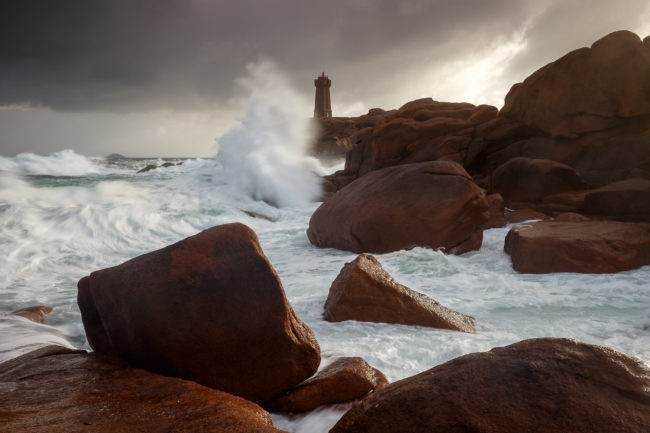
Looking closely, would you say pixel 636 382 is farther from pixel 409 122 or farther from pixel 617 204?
pixel 409 122

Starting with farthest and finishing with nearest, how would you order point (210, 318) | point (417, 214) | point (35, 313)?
point (417, 214) < point (35, 313) < point (210, 318)

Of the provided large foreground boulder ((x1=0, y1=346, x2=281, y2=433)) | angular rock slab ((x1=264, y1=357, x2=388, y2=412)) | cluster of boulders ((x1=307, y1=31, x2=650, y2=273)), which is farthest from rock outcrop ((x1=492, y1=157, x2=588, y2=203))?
large foreground boulder ((x1=0, y1=346, x2=281, y2=433))

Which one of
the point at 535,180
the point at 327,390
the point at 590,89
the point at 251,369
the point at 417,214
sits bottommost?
the point at 327,390

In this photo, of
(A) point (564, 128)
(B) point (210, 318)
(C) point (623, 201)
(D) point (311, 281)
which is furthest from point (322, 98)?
(B) point (210, 318)

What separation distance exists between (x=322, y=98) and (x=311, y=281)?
139 ft

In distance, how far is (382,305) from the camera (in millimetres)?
3557

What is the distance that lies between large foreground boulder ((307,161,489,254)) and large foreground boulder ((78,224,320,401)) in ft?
15.0

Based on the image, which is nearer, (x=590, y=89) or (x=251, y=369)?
(x=251, y=369)

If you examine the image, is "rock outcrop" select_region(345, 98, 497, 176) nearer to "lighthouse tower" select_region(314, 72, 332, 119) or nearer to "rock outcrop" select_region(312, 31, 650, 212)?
"rock outcrop" select_region(312, 31, 650, 212)

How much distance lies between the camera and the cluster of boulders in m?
5.65

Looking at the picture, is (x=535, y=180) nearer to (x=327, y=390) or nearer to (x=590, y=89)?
(x=590, y=89)

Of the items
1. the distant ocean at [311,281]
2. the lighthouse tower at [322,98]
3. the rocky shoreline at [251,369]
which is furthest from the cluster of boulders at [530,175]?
the lighthouse tower at [322,98]

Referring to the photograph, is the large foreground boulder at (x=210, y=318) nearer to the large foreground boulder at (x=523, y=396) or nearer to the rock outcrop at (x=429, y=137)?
the large foreground boulder at (x=523, y=396)

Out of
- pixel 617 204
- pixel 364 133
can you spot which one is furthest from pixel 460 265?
pixel 364 133
